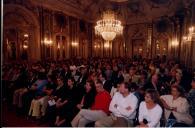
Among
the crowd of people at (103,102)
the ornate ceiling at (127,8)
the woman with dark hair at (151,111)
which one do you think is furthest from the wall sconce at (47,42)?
the woman with dark hair at (151,111)

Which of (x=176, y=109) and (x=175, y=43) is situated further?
(x=175, y=43)

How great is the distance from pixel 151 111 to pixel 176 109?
752 mm

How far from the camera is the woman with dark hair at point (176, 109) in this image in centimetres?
377

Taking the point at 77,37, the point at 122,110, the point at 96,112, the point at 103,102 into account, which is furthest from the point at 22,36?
the point at 122,110

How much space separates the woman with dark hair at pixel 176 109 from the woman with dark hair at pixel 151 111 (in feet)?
1.70

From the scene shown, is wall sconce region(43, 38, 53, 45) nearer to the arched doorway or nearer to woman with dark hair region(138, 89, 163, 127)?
the arched doorway

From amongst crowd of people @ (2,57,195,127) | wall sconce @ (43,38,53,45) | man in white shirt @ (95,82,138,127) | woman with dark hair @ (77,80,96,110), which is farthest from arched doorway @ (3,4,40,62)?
man in white shirt @ (95,82,138,127)

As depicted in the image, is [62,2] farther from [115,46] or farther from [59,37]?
[115,46]

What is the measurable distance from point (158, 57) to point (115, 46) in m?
4.94

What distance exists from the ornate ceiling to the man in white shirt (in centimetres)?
1332

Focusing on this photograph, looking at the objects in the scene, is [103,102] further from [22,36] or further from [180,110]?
[22,36]

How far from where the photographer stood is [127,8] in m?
20.9

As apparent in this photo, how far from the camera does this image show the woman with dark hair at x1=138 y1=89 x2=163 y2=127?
3428 mm

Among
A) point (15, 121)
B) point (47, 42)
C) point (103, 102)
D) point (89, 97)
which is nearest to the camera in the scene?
point (103, 102)
